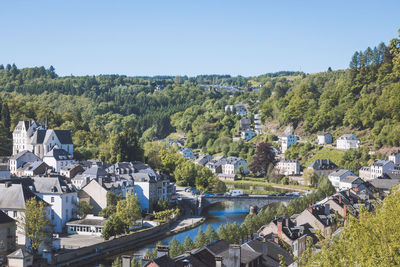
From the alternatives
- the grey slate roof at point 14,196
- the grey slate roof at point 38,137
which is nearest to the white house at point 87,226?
the grey slate roof at point 14,196

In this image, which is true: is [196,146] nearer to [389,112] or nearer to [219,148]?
[219,148]

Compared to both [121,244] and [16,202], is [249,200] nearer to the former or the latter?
[121,244]

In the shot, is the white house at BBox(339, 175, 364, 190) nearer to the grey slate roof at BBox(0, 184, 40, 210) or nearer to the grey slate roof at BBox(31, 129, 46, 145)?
the grey slate roof at BBox(0, 184, 40, 210)

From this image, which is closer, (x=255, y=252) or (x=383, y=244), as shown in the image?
(x=383, y=244)

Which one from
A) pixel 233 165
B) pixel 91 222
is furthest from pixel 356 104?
pixel 91 222

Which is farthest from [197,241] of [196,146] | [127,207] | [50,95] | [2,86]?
[2,86]

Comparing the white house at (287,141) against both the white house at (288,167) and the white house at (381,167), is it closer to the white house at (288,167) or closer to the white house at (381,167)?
the white house at (288,167)

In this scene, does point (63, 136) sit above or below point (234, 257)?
below
